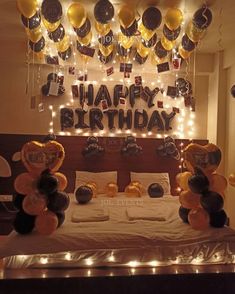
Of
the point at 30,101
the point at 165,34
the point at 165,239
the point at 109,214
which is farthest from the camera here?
the point at 30,101

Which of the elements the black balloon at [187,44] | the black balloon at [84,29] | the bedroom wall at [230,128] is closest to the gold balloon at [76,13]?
the black balloon at [84,29]

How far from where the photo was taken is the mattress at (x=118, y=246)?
2609 mm

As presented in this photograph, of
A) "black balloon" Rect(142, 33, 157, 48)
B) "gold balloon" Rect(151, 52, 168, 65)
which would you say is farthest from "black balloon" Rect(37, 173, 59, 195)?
"gold balloon" Rect(151, 52, 168, 65)

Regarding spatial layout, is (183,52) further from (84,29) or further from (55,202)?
(55,202)

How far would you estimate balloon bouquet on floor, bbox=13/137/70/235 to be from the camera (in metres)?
2.77

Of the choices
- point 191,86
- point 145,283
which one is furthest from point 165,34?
point 145,283

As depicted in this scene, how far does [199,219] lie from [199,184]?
0.29 metres

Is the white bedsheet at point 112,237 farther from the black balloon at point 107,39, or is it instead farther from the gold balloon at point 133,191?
the black balloon at point 107,39

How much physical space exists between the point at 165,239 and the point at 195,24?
215cm

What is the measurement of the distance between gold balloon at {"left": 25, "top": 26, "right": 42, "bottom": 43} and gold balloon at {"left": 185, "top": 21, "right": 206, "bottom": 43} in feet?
5.36

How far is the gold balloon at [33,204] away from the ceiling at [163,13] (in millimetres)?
2027

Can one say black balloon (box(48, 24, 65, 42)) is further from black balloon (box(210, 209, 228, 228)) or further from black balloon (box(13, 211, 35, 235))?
black balloon (box(210, 209, 228, 228))

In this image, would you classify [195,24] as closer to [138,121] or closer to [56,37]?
[56,37]

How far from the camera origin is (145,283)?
8.15 ft
